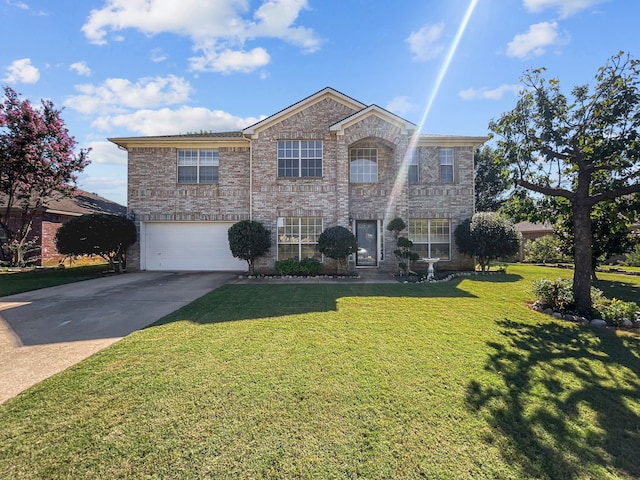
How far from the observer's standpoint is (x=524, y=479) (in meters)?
2.33

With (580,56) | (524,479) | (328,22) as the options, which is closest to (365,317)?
(524,479)

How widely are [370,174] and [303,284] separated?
650 cm

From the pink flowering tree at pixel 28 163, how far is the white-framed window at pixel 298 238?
11.3 m

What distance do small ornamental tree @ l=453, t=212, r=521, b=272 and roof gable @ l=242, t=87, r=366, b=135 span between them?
7278 mm

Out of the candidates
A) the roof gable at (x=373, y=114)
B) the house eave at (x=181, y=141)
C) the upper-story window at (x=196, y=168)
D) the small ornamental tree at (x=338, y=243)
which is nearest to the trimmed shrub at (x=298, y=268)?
the small ornamental tree at (x=338, y=243)

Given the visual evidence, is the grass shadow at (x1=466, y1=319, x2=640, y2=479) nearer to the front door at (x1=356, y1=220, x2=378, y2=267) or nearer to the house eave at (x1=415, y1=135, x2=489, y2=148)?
the front door at (x1=356, y1=220, x2=378, y2=267)

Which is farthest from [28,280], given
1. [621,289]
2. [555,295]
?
[621,289]

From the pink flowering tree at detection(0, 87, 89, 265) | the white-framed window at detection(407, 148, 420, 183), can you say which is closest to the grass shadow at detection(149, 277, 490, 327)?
the white-framed window at detection(407, 148, 420, 183)

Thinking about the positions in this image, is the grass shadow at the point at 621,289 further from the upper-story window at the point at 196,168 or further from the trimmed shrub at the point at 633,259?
the upper-story window at the point at 196,168

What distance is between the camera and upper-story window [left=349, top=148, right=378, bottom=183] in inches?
556

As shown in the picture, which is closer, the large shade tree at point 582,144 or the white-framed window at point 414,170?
the large shade tree at point 582,144

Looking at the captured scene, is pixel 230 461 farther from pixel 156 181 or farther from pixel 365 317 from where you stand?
pixel 156 181

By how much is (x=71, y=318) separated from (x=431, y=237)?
13353 mm

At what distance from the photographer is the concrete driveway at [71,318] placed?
4188mm
